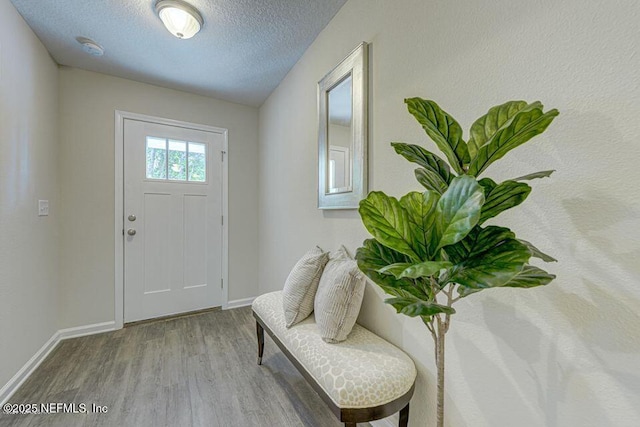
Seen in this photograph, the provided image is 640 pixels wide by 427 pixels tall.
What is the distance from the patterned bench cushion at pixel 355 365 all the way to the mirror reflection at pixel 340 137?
87 cm

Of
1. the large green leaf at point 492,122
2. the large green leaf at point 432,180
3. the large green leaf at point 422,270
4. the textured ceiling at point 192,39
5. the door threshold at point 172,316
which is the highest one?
the textured ceiling at point 192,39

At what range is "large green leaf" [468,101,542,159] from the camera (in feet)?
1.98

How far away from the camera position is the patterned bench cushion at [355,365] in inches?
40.5

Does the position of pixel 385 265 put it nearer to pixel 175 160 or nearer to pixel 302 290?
pixel 302 290

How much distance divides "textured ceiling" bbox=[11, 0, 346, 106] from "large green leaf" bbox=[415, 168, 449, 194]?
5.16 ft

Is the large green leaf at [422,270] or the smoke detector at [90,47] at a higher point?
the smoke detector at [90,47]

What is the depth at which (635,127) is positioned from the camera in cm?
65

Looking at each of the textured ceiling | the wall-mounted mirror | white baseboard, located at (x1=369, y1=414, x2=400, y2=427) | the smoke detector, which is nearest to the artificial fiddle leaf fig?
white baseboard, located at (x1=369, y1=414, x2=400, y2=427)

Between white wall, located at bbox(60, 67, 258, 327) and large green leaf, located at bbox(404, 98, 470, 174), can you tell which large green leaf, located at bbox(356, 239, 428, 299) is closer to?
large green leaf, located at bbox(404, 98, 470, 174)

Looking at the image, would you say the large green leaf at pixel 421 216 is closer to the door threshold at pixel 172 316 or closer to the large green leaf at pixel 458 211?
the large green leaf at pixel 458 211

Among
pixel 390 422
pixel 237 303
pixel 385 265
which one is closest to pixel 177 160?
pixel 237 303

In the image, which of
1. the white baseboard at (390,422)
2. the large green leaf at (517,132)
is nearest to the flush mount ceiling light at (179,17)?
the large green leaf at (517,132)

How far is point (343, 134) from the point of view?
1727mm

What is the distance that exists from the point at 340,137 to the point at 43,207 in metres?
2.45
